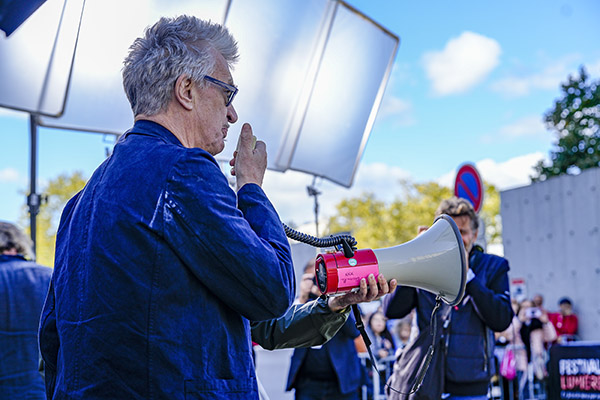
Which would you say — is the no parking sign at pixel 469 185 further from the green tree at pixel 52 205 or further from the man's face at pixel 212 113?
the green tree at pixel 52 205

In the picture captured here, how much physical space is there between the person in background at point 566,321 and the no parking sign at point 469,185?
7.19 m

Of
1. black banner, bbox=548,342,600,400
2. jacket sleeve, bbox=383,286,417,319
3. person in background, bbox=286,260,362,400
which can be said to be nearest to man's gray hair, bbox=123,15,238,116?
jacket sleeve, bbox=383,286,417,319

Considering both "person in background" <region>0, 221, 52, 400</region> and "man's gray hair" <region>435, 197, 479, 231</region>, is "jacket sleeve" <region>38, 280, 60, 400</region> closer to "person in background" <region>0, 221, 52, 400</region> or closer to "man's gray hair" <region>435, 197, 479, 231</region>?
"person in background" <region>0, 221, 52, 400</region>

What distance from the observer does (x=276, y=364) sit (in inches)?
288

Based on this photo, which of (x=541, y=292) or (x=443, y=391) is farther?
(x=541, y=292)

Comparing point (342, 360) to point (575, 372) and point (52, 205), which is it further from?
point (52, 205)

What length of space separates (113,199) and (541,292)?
14.7 m

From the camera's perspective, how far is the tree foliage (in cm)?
3875

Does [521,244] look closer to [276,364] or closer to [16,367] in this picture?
[276,364]

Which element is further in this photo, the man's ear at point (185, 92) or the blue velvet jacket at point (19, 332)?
the blue velvet jacket at point (19, 332)

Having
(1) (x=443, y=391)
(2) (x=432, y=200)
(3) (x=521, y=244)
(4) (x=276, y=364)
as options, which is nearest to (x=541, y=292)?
(3) (x=521, y=244)

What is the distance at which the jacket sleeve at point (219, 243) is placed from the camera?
1.42m

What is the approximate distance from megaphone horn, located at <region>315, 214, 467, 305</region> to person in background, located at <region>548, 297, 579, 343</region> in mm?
11800

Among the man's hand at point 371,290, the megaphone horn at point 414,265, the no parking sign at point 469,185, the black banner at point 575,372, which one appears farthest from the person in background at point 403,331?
the man's hand at point 371,290
